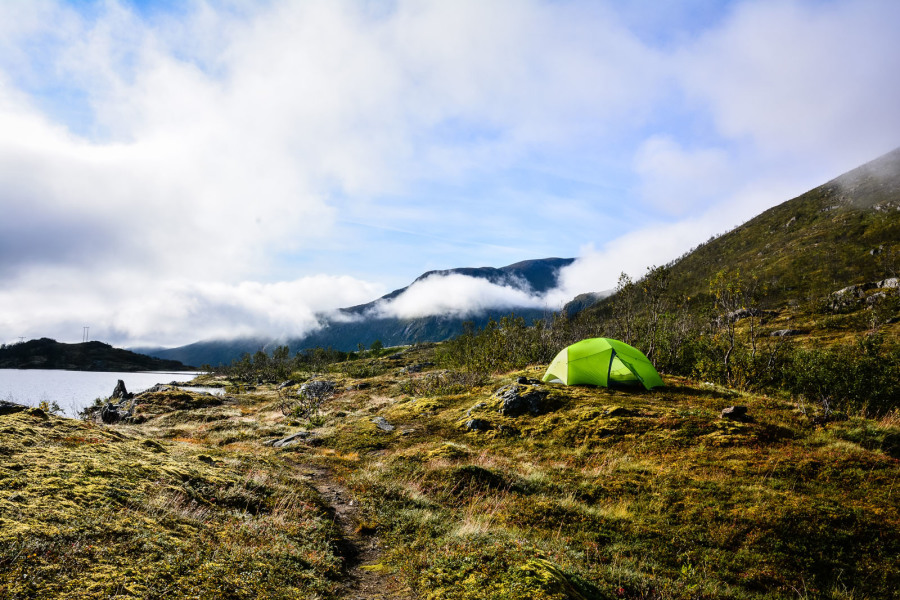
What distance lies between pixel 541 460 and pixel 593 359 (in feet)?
54.5

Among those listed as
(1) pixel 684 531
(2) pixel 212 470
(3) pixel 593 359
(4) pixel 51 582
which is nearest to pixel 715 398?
(3) pixel 593 359

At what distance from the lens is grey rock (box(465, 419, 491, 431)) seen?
92.3 ft

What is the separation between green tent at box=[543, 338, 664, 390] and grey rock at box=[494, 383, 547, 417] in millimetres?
6377

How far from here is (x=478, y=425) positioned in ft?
93.1

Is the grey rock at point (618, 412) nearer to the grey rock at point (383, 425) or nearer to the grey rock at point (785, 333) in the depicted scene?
the grey rock at point (383, 425)

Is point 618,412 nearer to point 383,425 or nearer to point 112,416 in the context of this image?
point 383,425

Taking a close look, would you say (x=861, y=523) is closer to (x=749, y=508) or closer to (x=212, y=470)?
(x=749, y=508)

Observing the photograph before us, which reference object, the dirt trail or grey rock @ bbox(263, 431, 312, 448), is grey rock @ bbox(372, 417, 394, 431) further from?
the dirt trail

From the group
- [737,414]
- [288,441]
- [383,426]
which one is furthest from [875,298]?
[288,441]

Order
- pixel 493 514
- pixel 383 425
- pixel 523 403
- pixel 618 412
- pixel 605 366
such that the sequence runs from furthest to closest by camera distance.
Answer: pixel 605 366 → pixel 383 425 → pixel 523 403 → pixel 618 412 → pixel 493 514

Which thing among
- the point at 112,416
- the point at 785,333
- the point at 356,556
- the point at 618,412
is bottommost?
the point at 785,333

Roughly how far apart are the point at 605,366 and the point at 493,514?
24.7 m

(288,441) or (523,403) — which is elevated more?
(523,403)

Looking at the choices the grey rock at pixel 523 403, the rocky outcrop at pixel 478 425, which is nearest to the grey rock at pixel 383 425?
the rocky outcrop at pixel 478 425
